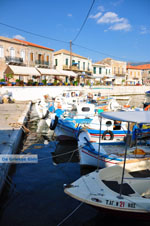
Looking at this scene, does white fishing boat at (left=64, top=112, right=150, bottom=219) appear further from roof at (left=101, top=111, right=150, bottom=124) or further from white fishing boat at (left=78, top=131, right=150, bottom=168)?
white fishing boat at (left=78, top=131, right=150, bottom=168)

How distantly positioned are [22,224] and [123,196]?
2.74 m

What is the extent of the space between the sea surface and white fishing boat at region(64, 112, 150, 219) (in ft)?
2.27

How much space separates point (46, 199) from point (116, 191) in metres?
2.35

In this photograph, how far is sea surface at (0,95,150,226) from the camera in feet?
16.6

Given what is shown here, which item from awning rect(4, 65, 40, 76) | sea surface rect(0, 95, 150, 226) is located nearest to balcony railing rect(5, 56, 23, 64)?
awning rect(4, 65, 40, 76)

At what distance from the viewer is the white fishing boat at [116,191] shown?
4.29 metres

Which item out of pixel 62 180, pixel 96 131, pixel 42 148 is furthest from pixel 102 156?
pixel 42 148

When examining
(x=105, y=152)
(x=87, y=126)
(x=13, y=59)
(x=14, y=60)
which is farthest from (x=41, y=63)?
(x=105, y=152)

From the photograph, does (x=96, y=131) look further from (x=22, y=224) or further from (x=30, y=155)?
(x=22, y=224)

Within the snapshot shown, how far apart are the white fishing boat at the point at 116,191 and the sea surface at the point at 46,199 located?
69 cm

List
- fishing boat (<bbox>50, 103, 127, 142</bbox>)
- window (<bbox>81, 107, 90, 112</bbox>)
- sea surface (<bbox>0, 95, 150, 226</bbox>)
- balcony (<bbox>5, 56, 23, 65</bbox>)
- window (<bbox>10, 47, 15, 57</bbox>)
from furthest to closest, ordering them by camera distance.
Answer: window (<bbox>10, 47, 15, 57</bbox>)
balcony (<bbox>5, 56, 23, 65</bbox>)
window (<bbox>81, 107, 90, 112</bbox>)
fishing boat (<bbox>50, 103, 127, 142</bbox>)
sea surface (<bbox>0, 95, 150, 226</bbox>)

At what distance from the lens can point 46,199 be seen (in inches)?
236

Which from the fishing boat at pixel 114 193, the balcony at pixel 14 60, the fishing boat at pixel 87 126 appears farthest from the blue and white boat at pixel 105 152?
the balcony at pixel 14 60

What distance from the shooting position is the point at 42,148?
11.0 metres
